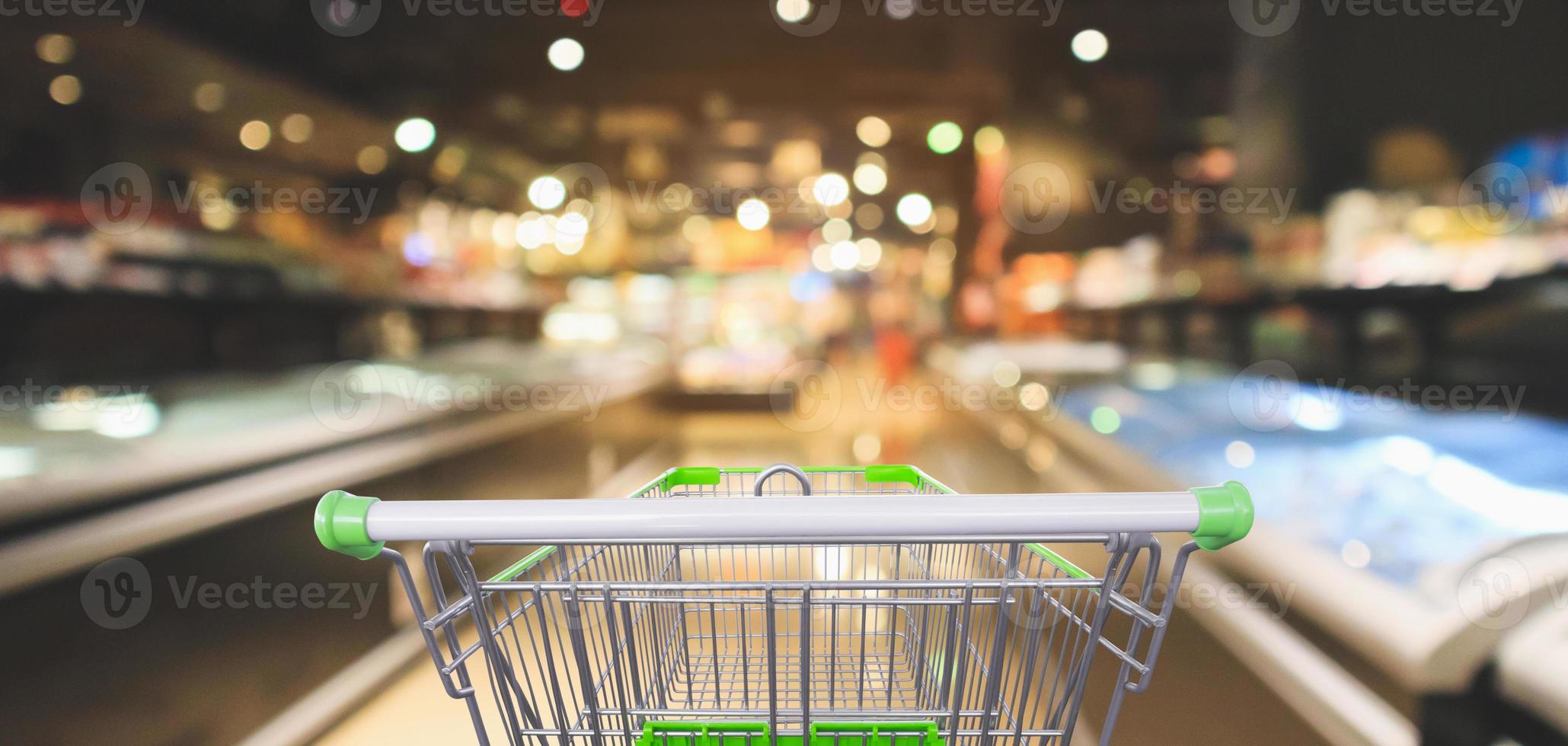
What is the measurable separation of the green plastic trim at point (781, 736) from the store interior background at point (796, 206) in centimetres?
65

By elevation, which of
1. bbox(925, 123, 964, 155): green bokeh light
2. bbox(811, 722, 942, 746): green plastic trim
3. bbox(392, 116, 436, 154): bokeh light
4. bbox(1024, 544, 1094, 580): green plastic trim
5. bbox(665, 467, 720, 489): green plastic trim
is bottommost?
bbox(811, 722, 942, 746): green plastic trim

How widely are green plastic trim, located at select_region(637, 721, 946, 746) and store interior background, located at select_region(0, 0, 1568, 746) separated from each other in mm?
645

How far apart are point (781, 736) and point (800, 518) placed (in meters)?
0.37

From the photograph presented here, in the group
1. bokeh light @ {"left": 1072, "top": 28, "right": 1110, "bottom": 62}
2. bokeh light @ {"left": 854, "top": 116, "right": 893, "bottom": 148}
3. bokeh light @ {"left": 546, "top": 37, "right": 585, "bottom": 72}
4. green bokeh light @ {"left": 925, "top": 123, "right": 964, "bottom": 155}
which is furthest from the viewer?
green bokeh light @ {"left": 925, "top": 123, "right": 964, "bottom": 155}

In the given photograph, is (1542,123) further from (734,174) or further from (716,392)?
(716,392)

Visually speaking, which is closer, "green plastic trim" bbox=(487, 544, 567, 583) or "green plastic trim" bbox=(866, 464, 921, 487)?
"green plastic trim" bbox=(487, 544, 567, 583)

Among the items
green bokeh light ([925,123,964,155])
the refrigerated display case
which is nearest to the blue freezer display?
the refrigerated display case

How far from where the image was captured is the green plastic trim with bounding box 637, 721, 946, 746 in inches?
39.6

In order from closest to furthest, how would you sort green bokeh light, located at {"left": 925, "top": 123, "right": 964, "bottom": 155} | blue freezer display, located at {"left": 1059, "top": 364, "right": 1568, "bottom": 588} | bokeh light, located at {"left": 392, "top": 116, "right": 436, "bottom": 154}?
blue freezer display, located at {"left": 1059, "top": 364, "right": 1568, "bottom": 588} < bokeh light, located at {"left": 392, "top": 116, "right": 436, "bottom": 154} < green bokeh light, located at {"left": 925, "top": 123, "right": 964, "bottom": 155}

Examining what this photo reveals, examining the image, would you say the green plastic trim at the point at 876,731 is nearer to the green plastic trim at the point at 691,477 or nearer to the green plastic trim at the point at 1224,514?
the green plastic trim at the point at 1224,514

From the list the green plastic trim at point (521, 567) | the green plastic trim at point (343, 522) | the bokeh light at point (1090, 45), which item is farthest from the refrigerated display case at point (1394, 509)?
the bokeh light at point (1090, 45)

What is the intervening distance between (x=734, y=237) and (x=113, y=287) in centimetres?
709

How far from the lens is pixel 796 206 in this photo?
700 centimetres

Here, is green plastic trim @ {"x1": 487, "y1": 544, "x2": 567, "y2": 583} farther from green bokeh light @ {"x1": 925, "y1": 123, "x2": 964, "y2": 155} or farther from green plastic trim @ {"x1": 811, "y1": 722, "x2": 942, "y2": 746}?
green bokeh light @ {"x1": 925, "y1": 123, "x2": 964, "y2": 155}
